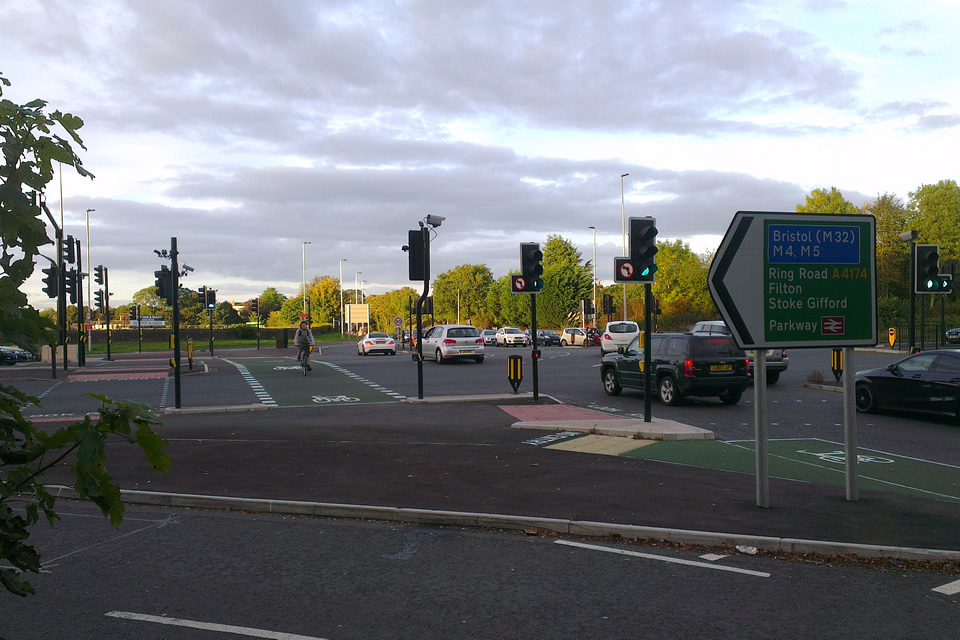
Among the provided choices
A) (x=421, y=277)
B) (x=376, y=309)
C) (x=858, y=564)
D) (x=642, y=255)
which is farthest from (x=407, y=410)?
(x=376, y=309)

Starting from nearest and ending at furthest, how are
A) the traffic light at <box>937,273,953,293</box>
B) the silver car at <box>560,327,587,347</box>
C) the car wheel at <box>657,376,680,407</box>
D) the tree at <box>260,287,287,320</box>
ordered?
1. the car wheel at <box>657,376,680,407</box>
2. the traffic light at <box>937,273,953,293</box>
3. the silver car at <box>560,327,587,347</box>
4. the tree at <box>260,287,287,320</box>

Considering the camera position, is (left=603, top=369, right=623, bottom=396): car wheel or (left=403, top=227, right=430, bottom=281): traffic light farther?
(left=603, top=369, right=623, bottom=396): car wheel

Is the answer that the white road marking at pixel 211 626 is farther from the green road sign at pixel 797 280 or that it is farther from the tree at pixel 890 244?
the tree at pixel 890 244

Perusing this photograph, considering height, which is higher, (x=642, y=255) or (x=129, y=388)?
(x=642, y=255)

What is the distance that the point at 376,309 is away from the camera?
6649 inches

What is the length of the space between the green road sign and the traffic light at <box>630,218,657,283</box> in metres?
5.01

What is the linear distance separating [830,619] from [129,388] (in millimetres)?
24176

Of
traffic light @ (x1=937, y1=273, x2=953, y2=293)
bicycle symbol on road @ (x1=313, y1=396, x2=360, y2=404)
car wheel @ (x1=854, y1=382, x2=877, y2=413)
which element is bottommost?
bicycle symbol on road @ (x1=313, y1=396, x2=360, y2=404)

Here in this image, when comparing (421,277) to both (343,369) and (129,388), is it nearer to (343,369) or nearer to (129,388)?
(129,388)

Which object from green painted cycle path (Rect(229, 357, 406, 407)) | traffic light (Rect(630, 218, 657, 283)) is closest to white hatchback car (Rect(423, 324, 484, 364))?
green painted cycle path (Rect(229, 357, 406, 407))

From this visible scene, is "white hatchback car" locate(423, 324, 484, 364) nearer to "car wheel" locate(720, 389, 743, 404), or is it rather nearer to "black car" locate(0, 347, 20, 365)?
"car wheel" locate(720, 389, 743, 404)

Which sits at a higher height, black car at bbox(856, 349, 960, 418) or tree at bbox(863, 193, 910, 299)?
tree at bbox(863, 193, 910, 299)

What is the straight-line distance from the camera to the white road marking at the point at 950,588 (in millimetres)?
5547

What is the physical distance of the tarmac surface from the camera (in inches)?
276
